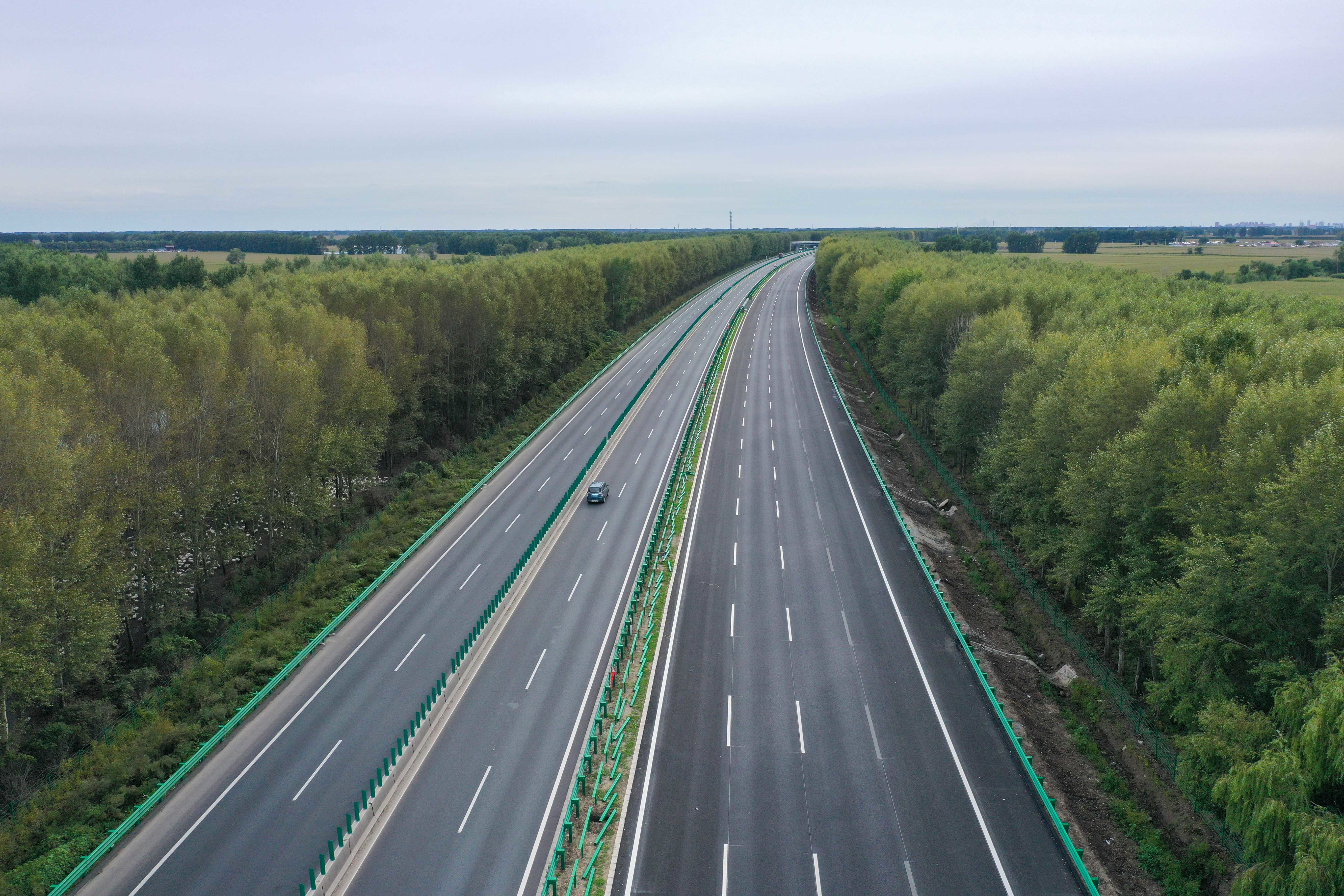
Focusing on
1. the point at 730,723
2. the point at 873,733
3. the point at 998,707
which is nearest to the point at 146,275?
the point at 730,723

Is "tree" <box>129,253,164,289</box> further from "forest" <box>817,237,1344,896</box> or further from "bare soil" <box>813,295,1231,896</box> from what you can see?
"forest" <box>817,237,1344,896</box>

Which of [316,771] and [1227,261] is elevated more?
[1227,261]

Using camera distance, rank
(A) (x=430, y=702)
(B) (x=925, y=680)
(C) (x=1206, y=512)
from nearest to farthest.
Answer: (C) (x=1206, y=512) → (A) (x=430, y=702) → (B) (x=925, y=680)

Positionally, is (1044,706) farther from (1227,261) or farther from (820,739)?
(1227,261)

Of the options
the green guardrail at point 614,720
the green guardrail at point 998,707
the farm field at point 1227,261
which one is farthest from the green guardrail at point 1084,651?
the farm field at point 1227,261

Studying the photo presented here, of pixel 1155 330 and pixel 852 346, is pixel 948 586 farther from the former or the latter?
pixel 852 346

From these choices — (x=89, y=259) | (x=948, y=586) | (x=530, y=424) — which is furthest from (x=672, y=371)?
(x=89, y=259)
